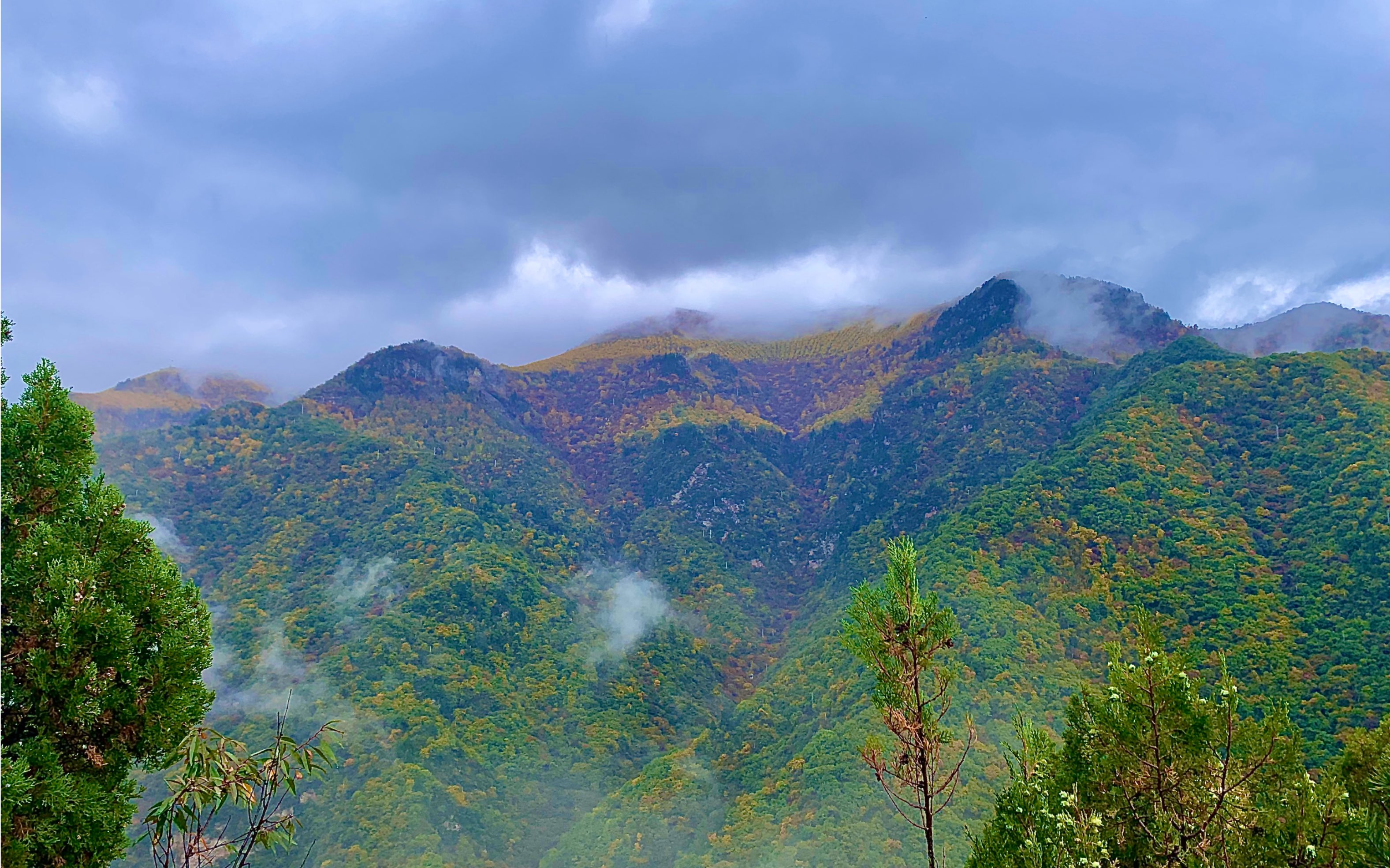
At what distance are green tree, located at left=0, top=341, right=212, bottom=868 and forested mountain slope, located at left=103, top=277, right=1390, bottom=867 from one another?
60172 millimetres

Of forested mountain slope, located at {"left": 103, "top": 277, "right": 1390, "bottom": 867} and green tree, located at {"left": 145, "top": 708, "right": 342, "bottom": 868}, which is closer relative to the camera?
green tree, located at {"left": 145, "top": 708, "right": 342, "bottom": 868}

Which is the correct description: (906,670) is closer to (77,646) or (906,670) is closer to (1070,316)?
(77,646)

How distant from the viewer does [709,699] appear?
367 ft

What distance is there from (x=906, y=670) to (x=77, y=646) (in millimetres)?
9831

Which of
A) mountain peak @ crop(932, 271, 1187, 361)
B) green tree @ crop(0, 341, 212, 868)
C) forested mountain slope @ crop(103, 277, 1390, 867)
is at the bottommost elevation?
forested mountain slope @ crop(103, 277, 1390, 867)

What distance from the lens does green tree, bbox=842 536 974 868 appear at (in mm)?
8391

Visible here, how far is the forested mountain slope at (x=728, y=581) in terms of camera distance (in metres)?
66.2

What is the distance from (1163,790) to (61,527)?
13.4 m

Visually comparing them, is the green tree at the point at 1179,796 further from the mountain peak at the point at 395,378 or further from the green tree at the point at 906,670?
the mountain peak at the point at 395,378

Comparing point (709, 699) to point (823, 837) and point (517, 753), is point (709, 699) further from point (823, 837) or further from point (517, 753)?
point (823, 837)

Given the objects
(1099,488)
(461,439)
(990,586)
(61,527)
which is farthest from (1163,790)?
(461,439)

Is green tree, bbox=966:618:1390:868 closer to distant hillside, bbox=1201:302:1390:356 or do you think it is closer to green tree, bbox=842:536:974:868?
green tree, bbox=842:536:974:868

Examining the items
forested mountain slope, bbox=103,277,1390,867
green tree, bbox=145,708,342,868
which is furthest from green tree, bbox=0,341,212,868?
forested mountain slope, bbox=103,277,1390,867

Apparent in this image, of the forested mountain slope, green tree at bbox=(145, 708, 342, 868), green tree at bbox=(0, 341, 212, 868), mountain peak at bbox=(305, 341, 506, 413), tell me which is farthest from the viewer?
mountain peak at bbox=(305, 341, 506, 413)
